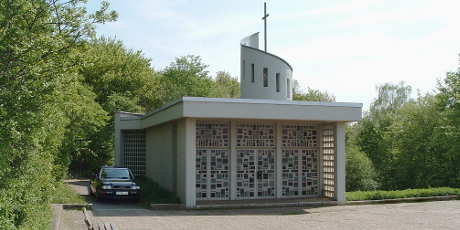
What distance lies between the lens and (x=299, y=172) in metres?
18.3

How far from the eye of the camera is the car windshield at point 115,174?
18.5m

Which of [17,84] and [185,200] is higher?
[17,84]

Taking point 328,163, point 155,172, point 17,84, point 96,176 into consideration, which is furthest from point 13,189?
point 155,172

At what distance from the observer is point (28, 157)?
28.8 ft

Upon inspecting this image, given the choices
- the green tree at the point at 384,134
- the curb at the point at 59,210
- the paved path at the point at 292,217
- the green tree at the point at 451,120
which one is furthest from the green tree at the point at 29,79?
the green tree at the point at 384,134

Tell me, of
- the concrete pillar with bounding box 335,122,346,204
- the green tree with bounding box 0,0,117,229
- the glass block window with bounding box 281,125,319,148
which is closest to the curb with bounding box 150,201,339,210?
the concrete pillar with bounding box 335,122,346,204

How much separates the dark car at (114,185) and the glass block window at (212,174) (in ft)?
8.14

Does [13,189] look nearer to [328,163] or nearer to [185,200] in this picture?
[185,200]

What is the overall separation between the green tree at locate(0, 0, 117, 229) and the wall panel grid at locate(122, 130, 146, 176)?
16.0 metres

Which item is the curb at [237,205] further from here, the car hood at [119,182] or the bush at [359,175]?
the bush at [359,175]

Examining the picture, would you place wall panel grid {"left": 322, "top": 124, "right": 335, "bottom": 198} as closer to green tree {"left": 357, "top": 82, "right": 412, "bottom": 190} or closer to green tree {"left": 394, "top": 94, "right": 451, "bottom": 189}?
green tree {"left": 394, "top": 94, "right": 451, "bottom": 189}

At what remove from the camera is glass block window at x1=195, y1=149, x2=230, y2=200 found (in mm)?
17172

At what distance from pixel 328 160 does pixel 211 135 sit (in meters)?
4.86

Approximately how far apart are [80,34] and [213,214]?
7.83m
